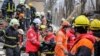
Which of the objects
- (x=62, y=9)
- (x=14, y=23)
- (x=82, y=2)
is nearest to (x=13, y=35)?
(x=14, y=23)

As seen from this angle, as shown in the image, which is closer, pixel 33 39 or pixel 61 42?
pixel 61 42

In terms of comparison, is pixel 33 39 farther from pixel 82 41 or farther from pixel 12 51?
pixel 82 41

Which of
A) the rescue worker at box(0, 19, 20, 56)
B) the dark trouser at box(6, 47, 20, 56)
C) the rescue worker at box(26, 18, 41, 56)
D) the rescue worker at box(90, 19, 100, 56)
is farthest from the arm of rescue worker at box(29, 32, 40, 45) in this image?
the rescue worker at box(90, 19, 100, 56)

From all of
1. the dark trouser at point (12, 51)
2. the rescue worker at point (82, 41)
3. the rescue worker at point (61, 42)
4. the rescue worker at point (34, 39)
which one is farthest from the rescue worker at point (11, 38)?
the rescue worker at point (82, 41)

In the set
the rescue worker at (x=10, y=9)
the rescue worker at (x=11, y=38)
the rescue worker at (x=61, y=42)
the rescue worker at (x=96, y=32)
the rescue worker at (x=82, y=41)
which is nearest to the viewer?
the rescue worker at (x=82, y=41)

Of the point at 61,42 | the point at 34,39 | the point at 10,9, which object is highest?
the point at 61,42

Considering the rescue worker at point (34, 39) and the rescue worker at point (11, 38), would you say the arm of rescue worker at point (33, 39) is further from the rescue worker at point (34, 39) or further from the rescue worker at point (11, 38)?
the rescue worker at point (11, 38)

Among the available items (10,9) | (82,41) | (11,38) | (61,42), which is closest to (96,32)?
(82,41)

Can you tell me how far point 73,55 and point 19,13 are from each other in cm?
1292

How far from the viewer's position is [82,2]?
812 inches

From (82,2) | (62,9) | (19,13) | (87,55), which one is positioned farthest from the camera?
(62,9)

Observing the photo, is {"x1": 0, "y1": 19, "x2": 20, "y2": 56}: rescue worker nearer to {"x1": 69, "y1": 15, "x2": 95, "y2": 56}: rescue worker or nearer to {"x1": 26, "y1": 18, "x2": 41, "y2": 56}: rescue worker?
{"x1": 26, "y1": 18, "x2": 41, "y2": 56}: rescue worker

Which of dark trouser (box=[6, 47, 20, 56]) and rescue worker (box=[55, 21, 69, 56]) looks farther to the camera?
dark trouser (box=[6, 47, 20, 56])

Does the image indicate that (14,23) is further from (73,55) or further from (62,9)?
(62,9)
